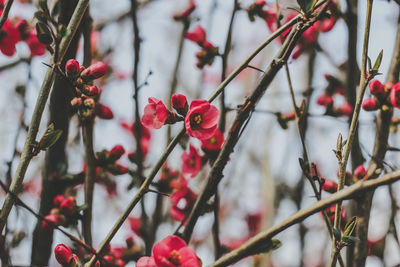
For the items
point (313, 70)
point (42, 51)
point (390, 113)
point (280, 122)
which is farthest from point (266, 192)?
point (42, 51)

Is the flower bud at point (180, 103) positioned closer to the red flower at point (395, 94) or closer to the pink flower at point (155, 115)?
the pink flower at point (155, 115)

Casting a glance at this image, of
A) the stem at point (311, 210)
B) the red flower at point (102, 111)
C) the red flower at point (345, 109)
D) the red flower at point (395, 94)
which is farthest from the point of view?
the red flower at point (345, 109)

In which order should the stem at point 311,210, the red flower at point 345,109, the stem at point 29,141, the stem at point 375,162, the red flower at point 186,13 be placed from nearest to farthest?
the stem at point 311,210, the stem at point 29,141, the stem at point 375,162, the red flower at point 345,109, the red flower at point 186,13

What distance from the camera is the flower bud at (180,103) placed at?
120 cm

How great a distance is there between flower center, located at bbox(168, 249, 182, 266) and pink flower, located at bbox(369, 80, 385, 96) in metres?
0.83

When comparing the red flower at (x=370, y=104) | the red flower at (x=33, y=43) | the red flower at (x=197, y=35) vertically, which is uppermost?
the red flower at (x=197, y=35)

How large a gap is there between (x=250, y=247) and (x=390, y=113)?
87 cm

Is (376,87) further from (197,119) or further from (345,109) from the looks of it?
(197,119)

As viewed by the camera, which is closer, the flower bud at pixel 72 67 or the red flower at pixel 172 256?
the red flower at pixel 172 256

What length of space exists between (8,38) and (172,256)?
35.7 inches

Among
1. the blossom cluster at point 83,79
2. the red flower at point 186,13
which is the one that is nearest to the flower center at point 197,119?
the blossom cluster at point 83,79

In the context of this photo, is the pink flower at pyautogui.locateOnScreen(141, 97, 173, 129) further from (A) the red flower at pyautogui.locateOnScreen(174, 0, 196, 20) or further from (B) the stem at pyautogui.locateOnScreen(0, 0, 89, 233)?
(A) the red flower at pyautogui.locateOnScreen(174, 0, 196, 20)

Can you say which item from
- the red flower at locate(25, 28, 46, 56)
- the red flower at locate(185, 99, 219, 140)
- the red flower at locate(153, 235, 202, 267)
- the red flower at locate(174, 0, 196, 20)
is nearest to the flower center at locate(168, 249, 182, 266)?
the red flower at locate(153, 235, 202, 267)

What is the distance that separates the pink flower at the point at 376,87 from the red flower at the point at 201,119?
552 mm
